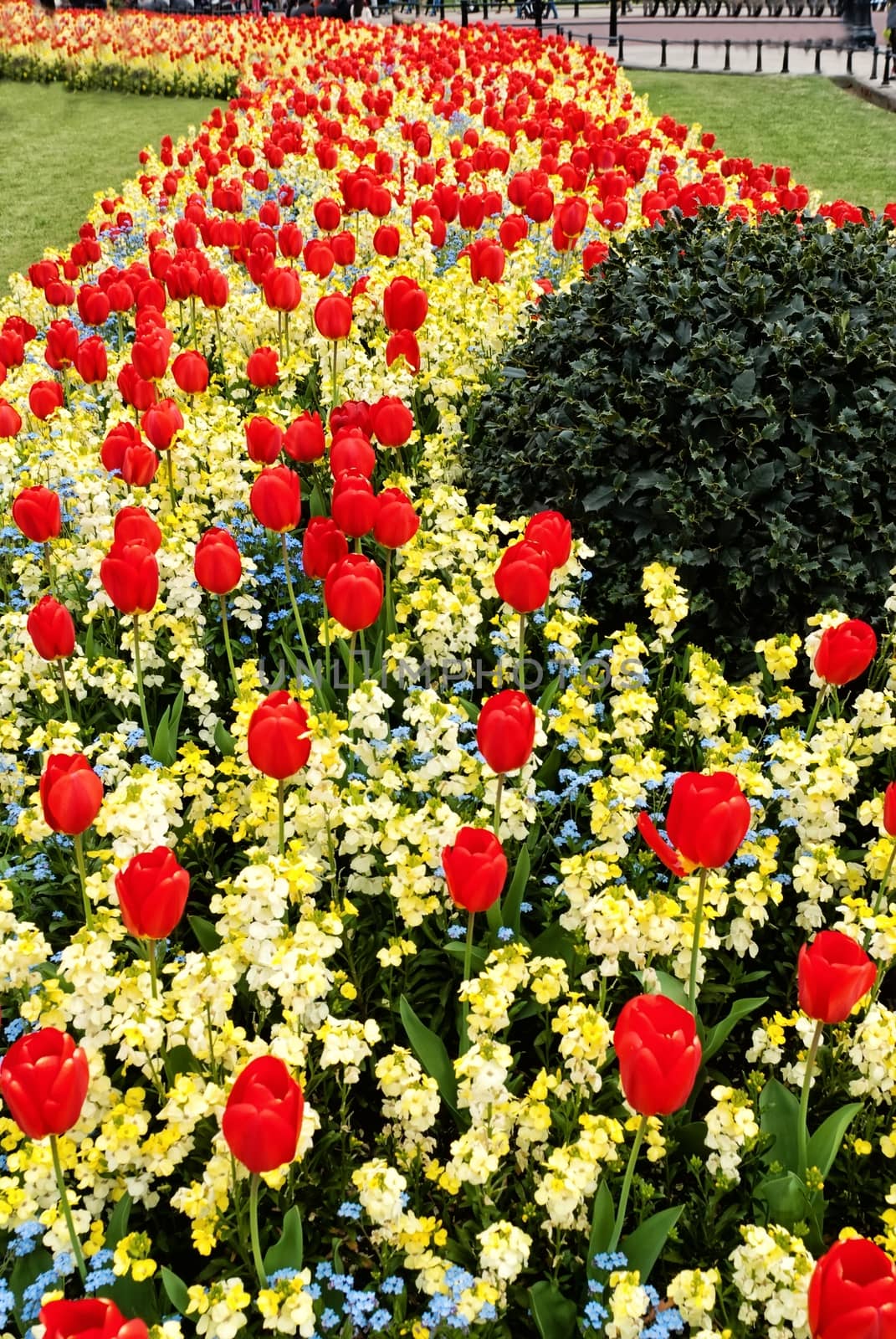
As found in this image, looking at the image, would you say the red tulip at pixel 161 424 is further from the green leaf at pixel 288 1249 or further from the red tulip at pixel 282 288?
the green leaf at pixel 288 1249

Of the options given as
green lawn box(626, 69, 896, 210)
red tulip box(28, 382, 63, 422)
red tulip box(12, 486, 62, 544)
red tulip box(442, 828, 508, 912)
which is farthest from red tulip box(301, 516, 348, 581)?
green lawn box(626, 69, 896, 210)

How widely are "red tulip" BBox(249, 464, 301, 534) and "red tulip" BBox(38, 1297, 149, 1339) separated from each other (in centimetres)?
221

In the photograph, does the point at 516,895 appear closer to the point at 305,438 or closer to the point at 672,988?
the point at 672,988

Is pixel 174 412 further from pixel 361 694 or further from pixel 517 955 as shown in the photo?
pixel 517 955

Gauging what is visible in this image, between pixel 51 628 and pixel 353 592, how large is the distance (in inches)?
33.1

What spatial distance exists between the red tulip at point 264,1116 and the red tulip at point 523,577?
152cm

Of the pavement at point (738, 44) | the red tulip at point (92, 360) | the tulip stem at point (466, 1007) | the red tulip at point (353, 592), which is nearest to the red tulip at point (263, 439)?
the red tulip at point (353, 592)

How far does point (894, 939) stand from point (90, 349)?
3715mm

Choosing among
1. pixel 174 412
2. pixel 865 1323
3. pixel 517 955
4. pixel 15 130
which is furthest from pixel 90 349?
pixel 15 130

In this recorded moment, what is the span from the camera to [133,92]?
24719mm

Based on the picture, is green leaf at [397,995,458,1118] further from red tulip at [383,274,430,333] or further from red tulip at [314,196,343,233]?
red tulip at [314,196,343,233]

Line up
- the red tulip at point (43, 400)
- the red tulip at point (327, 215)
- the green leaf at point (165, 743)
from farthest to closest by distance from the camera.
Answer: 1. the red tulip at point (327, 215)
2. the red tulip at point (43, 400)
3. the green leaf at point (165, 743)

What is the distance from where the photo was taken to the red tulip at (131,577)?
10.0 feet

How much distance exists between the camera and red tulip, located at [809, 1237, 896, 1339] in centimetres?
150
